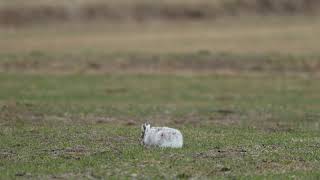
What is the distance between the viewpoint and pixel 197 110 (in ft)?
112

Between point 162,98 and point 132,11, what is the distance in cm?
4594

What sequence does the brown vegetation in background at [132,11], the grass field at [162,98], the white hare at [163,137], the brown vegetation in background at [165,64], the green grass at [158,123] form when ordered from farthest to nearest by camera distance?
the brown vegetation in background at [132,11] < the brown vegetation in background at [165,64] < the white hare at [163,137] < the grass field at [162,98] < the green grass at [158,123]

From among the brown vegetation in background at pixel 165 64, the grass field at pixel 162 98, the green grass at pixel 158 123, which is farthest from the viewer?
the brown vegetation in background at pixel 165 64

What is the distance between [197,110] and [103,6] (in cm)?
5250

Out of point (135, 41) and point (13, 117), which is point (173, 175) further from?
point (135, 41)

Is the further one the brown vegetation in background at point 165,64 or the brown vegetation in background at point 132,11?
the brown vegetation in background at point 132,11

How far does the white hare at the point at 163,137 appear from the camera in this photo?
2002 centimetres

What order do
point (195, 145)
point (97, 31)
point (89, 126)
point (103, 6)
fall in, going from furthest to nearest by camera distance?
point (103, 6)
point (97, 31)
point (89, 126)
point (195, 145)

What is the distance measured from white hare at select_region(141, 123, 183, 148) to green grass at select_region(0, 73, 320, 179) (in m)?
0.33

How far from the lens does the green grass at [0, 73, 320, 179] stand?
1778cm

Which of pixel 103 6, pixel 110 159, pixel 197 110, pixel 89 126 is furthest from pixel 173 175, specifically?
pixel 103 6

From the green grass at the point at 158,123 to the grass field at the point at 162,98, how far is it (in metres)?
0.05

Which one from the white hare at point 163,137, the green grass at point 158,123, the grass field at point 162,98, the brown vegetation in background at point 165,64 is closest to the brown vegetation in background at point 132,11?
the grass field at point 162,98

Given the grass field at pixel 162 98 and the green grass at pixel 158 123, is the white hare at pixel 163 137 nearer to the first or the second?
the green grass at pixel 158 123
